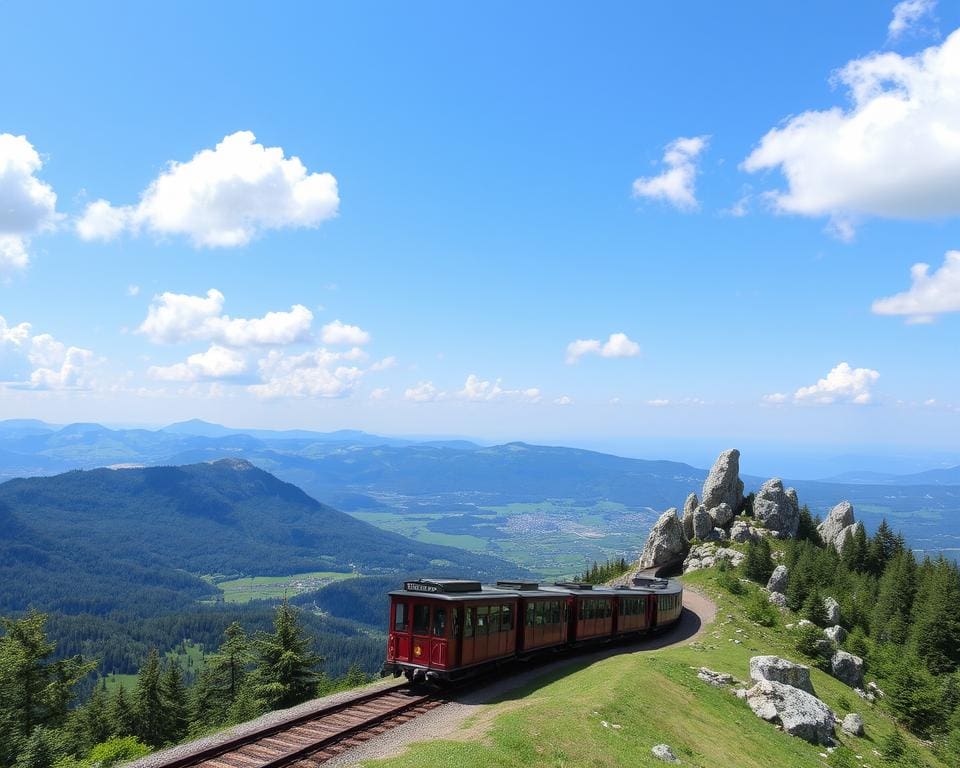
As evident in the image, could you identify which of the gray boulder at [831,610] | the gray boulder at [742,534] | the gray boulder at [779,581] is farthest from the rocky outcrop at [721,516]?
the gray boulder at [831,610]

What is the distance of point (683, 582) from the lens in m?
72.6

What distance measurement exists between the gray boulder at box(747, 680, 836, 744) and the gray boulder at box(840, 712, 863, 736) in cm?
351

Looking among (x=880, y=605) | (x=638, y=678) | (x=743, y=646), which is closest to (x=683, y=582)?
(x=880, y=605)

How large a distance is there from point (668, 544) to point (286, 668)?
58.9 m

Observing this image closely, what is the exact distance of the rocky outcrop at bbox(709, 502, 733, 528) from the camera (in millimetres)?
86562

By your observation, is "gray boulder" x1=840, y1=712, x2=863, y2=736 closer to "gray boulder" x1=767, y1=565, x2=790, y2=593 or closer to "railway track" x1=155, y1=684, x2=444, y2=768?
"railway track" x1=155, y1=684, x2=444, y2=768

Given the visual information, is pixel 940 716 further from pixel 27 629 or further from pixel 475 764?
pixel 27 629

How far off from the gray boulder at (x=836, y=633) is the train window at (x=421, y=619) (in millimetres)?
43272

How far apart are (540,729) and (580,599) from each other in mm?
17030

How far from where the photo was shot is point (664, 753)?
20.5m

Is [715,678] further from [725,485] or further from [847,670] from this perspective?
[725,485]

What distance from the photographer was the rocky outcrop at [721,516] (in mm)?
86562

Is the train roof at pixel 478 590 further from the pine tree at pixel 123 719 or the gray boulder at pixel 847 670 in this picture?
the pine tree at pixel 123 719

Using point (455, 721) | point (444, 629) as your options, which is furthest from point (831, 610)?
point (455, 721)
